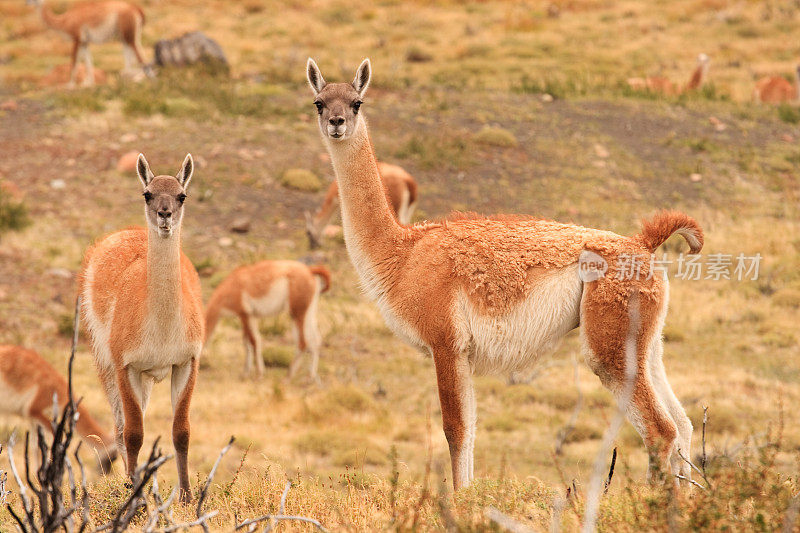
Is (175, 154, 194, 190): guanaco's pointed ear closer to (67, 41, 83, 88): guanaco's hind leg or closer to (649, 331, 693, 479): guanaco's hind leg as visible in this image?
(649, 331, 693, 479): guanaco's hind leg

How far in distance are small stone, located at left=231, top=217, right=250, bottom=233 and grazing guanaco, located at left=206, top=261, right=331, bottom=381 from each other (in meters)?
2.61

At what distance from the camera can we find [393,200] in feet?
47.0

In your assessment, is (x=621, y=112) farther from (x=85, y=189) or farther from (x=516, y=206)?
(x=85, y=189)

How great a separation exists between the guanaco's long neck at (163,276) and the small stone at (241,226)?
9236 mm

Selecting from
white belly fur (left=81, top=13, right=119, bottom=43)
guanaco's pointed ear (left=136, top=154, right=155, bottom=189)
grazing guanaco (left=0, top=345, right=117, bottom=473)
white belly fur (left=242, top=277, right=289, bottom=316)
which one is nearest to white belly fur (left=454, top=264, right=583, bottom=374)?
guanaco's pointed ear (left=136, top=154, right=155, bottom=189)

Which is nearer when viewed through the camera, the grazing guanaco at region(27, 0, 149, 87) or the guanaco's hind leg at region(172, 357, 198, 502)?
the guanaco's hind leg at region(172, 357, 198, 502)

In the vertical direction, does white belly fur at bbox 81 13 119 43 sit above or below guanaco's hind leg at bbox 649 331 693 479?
above

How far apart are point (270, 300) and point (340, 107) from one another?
21.3 feet

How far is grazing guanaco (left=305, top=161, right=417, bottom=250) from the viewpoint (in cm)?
1425

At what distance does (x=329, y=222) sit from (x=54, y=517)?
11.6 m

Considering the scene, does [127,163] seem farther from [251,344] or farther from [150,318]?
[150,318]

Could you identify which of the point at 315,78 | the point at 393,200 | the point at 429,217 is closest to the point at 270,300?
the point at 393,200

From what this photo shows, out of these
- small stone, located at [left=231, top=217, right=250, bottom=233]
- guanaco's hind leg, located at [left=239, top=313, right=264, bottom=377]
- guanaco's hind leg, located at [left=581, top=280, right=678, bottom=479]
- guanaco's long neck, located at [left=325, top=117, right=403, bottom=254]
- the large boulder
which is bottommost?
guanaco's hind leg, located at [left=239, top=313, right=264, bottom=377]

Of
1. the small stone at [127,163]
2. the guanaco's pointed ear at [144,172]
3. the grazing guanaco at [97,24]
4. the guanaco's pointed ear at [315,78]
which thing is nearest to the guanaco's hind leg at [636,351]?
the guanaco's pointed ear at [315,78]
